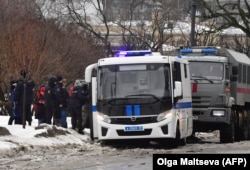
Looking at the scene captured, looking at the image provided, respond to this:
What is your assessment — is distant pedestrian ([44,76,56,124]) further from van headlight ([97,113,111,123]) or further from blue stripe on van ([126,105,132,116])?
blue stripe on van ([126,105,132,116])

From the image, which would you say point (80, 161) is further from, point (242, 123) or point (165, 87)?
point (242, 123)

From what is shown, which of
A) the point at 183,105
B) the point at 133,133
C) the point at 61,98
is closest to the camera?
the point at 133,133

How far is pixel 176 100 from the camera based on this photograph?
21.1m

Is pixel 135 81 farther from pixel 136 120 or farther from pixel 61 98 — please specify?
pixel 61 98

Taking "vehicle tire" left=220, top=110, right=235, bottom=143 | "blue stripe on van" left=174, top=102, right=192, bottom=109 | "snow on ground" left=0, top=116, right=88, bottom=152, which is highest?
"blue stripe on van" left=174, top=102, right=192, bottom=109

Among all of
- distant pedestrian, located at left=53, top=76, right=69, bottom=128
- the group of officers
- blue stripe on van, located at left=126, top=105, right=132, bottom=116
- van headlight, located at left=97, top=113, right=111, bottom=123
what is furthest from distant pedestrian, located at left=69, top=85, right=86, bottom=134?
blue stripe on van, located at left=126, top=105, right=132, bottom=116

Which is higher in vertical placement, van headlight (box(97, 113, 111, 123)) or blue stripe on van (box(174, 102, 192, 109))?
blue stripe on van (box(174, 102, 192, 109))

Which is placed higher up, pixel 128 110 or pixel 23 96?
pixel 23 96

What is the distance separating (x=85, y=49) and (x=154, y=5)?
6228 millimetres

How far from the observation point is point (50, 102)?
82.0ft

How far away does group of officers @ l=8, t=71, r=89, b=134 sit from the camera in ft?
79.9

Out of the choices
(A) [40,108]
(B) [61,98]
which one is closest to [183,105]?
(B) [61,98]

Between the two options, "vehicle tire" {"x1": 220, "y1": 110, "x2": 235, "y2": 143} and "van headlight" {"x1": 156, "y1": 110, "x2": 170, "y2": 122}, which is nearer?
"van headlight" {"x1": 156, "y1": 110, "x2": 170, "y2": 122}

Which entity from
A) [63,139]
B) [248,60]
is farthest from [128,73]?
[248,60]
